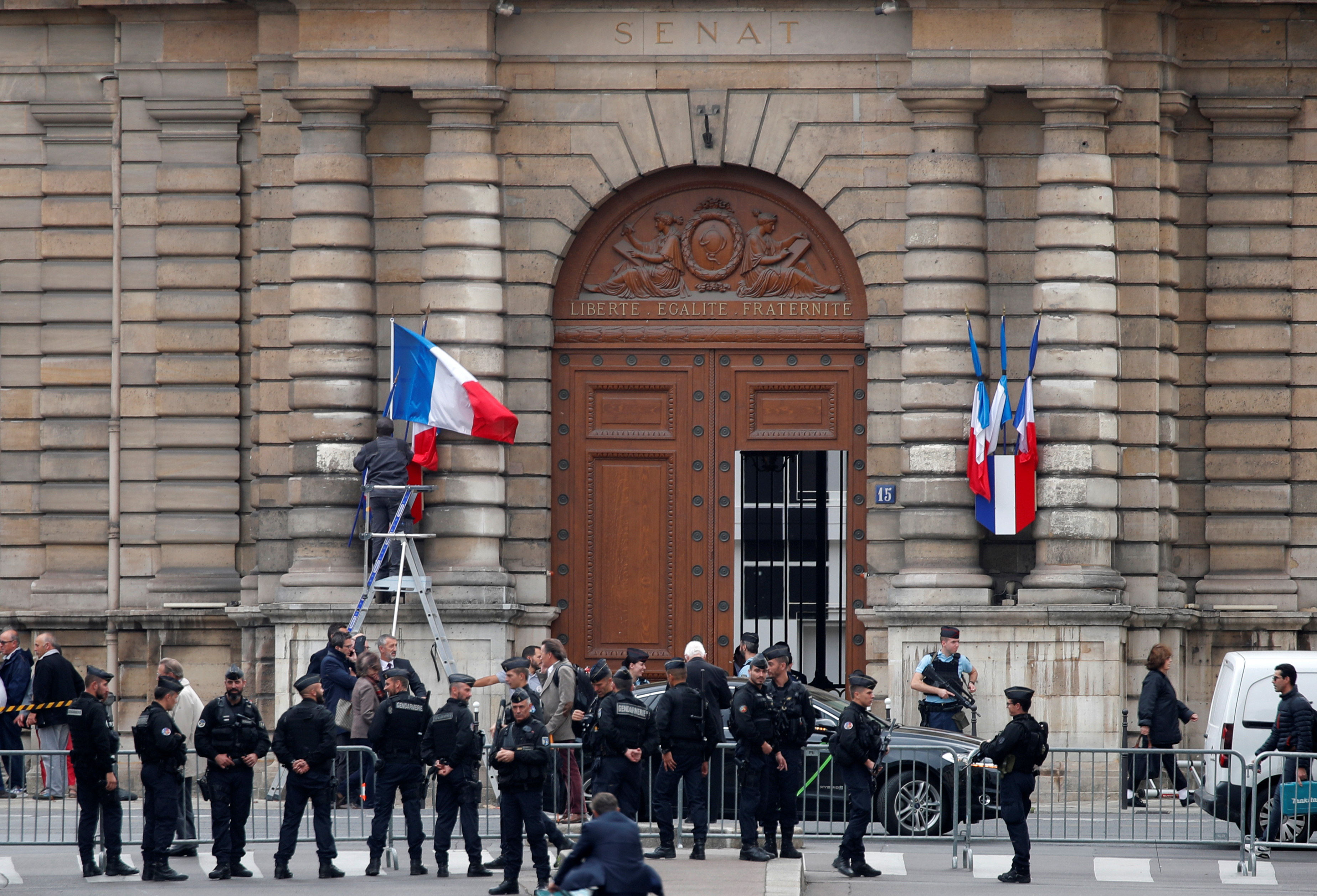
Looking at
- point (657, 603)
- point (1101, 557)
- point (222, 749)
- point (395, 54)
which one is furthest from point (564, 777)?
point (395, 54)

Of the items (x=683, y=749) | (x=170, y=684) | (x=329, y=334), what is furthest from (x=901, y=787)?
(x=329, y=334)

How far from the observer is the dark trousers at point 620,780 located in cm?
1998

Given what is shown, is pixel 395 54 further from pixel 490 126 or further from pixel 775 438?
pixel 775 438

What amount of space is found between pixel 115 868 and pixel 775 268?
38.4 ft

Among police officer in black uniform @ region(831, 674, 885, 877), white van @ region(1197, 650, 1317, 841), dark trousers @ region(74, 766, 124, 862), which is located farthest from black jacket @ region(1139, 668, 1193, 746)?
dark trousers @ region(74, 766, 124, 862)

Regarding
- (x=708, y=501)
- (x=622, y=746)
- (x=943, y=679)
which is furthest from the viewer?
(x=708, y=501)

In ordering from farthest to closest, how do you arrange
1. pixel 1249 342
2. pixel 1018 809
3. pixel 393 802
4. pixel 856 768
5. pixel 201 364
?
1. pixel 201 364
2. pixel 1249 342
3. pixel 393 802
4. pixel 856 768
5. pixel 1018 809

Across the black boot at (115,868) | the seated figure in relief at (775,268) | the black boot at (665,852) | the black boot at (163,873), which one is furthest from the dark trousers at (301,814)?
the seated figure in relief at (775,268)

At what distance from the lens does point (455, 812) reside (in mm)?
20000

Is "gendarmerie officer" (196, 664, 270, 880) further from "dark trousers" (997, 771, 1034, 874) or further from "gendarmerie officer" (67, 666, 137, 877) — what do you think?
"dark trousers" (997, 771, 1034, 874)

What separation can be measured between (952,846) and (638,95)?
10.4 metres

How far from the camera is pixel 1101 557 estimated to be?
26.3m

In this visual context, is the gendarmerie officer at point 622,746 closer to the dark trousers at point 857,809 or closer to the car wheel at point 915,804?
the dark trousers at point 857,809

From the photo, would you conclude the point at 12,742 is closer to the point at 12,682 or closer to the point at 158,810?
the point at 12,682
